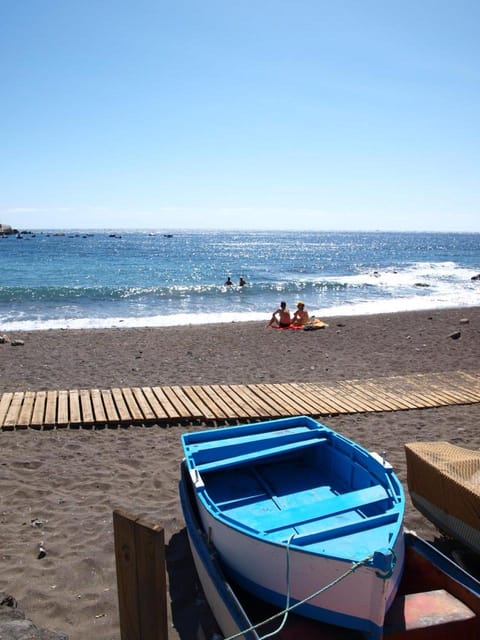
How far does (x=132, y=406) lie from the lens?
8867 mm

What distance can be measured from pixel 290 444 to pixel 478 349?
36.7ft

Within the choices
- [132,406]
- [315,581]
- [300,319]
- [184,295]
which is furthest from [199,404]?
[184,295]

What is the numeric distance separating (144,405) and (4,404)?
2344 millimetres

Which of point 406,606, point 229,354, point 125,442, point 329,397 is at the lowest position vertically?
point 229,354

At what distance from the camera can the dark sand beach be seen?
4.62m

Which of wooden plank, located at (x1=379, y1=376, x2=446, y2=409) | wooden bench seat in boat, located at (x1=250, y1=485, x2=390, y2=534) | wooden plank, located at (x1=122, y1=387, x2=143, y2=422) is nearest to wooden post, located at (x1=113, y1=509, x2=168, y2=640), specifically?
wooden bench seat in boat, located at (x1=250, y1=485, x2=390, y2=534)

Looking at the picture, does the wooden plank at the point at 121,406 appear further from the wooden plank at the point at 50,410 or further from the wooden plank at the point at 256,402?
the wooden plank at the point at 256,402

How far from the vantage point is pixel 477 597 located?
365cm

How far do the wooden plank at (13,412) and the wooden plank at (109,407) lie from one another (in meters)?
1.37

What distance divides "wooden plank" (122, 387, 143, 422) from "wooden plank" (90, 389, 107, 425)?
0.42 metres

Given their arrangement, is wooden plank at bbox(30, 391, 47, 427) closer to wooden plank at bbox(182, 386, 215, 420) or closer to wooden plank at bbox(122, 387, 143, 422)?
wooden plank at bbox(122, 387, 143, 422)

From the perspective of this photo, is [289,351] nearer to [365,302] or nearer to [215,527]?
[215,527]

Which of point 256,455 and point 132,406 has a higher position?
point 256,455

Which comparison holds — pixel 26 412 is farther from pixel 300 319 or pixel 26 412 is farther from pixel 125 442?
pixel 300 319
